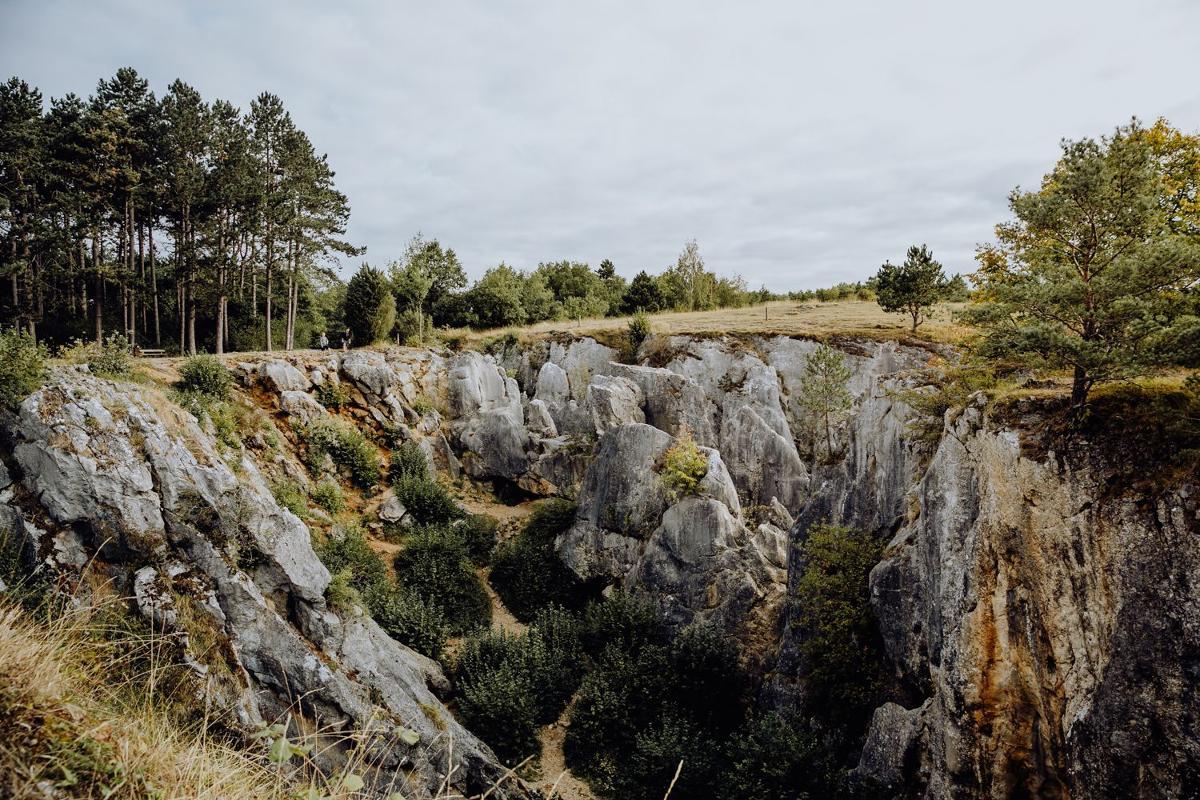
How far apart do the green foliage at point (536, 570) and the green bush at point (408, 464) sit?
18.0 feet

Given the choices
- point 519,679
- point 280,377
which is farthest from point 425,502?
point 519,679

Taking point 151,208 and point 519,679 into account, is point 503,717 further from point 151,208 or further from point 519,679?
point 151,208

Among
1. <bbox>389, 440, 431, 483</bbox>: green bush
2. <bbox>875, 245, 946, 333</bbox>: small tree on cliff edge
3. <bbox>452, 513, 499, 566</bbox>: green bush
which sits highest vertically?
<bbox>875, 245, 946, 333</bbox>: small tree on cliff edge

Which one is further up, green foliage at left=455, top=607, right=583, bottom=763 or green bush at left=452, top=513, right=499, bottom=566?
green bush at left=452, top=513, right=499, bottom=566

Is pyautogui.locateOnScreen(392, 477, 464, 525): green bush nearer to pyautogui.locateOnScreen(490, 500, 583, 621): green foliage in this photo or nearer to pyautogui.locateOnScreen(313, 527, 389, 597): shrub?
pyautogui.locateOnScreen(490, 500, 583, 621): green foliage

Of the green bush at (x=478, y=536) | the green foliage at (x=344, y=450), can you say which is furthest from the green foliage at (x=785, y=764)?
the green foliage at (x=344, y=450)

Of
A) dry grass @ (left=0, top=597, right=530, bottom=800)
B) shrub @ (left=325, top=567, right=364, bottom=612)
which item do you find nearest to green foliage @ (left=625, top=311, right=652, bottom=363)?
shrub @ (left=325, top=567, right=364, bottom=612)

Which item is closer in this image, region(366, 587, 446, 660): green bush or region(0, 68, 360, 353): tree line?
region(366, 587, 446, 660): green bush

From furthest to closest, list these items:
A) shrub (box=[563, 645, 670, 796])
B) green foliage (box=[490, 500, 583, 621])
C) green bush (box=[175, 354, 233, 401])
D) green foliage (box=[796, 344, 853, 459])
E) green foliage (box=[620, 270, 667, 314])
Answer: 1. green foliage (box=[620, 270, 667, 314])
2. green foliage (box=[796, 344, 853, 459])
3. green foliage (box=[490, 500, 583, 621])
4. green bush (box=[175, 354, 233, 401])
5. shrub (box=[563, 645, 670, 796])

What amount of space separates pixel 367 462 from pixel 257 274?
15.7 meters

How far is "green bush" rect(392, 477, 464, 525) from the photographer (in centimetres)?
2506

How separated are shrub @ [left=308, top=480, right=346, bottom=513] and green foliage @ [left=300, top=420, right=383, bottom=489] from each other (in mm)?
1357

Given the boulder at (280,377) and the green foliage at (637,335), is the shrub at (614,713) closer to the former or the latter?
the boulder at (280,377)

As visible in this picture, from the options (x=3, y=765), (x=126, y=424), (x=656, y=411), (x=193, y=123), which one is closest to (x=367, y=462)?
(x=126, y=424)
